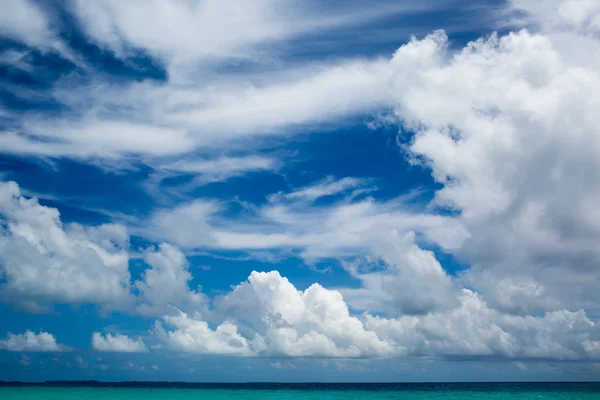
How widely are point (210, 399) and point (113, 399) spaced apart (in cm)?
1911

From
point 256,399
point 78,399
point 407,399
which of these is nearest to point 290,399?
point 256,399

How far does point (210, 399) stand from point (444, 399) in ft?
150

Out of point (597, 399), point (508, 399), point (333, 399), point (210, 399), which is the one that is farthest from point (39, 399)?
point (597, 399)

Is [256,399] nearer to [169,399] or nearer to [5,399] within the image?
[169,399]

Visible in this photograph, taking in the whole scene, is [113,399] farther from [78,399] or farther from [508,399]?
[508,399]

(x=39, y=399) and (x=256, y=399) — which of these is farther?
(x=256, y=399)

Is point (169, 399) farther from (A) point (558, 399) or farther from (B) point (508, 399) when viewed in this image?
(A) point (558, 399)

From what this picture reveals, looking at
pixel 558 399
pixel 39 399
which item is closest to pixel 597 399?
pixel 558 399

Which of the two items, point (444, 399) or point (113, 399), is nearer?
point (113, 399)

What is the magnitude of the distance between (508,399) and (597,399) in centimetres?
1617

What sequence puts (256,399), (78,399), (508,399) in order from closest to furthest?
(78,399), (256,399), (508,399)

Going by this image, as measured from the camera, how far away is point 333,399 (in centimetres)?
9606

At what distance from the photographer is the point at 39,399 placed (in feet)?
271

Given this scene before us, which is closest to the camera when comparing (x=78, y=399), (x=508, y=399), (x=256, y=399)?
(x=78, y=399)
